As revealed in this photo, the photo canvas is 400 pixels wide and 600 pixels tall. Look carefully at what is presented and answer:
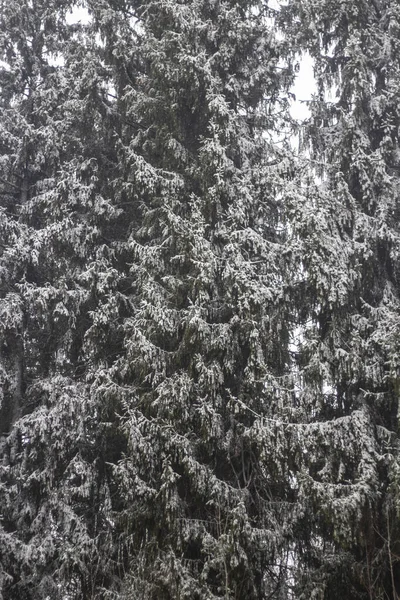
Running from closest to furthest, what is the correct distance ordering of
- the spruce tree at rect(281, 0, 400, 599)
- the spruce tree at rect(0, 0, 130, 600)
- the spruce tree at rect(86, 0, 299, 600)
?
the spruce tree at rect(281, 0, 400, 599)
the spruce tree at rect(86, 0, 299, 600)
the spruce tree at rect(0, 0, 130, 600)

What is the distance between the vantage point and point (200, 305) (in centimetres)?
1145

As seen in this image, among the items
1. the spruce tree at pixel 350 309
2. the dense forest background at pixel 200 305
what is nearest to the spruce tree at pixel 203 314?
the dense forest background at pixel 200 305

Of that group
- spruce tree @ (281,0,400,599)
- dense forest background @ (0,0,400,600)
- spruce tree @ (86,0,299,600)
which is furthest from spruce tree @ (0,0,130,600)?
spruce tree @ (281,0,400,599)

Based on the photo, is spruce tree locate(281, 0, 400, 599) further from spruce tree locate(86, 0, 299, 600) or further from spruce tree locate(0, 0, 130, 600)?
spruce tree locate(0, 0, 130, 600)

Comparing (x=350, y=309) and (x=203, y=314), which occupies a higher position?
(x=350, y=309)

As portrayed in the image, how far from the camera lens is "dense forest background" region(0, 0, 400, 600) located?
1046cm

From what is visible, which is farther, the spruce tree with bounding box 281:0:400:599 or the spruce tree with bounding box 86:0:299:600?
the spruce tree with bounding box 86:0:299:600

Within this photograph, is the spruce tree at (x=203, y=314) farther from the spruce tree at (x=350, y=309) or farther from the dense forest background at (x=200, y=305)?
the spruce tree at (x=350, y=309)

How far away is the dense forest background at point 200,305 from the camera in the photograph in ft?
34.3

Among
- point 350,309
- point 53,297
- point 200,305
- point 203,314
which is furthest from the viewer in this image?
point 53,297

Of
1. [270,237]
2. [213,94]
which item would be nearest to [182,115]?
[213,94]

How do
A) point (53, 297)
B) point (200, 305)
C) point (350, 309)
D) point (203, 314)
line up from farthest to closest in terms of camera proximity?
point (53, 297) < point (350, 309) < point (203, 314) < point (200, 305)

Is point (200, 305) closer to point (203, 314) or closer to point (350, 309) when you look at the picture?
point (203, 314)

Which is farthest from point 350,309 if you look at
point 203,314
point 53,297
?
point 53,297
